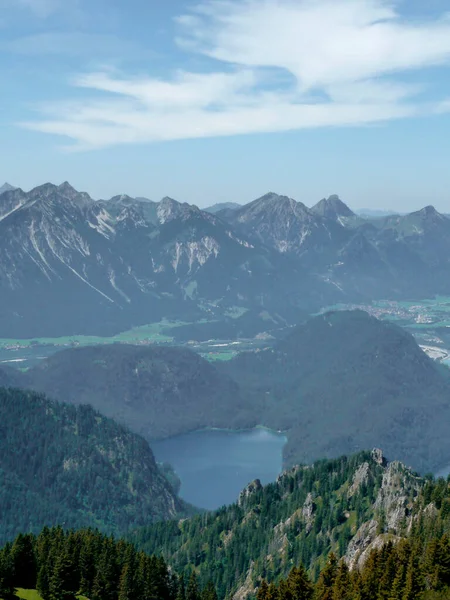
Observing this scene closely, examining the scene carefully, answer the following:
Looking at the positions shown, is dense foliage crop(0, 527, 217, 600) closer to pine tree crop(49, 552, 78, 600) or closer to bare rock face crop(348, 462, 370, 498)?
pine tree crop(49, 552, 78, 600)

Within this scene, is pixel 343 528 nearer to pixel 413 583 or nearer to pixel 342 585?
pixel 342 585

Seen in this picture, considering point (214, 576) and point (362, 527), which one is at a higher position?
point (362, 527)

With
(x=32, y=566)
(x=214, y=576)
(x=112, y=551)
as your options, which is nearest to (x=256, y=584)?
(x=214, y=576)

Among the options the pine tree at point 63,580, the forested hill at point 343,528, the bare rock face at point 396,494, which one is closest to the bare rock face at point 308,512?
the forested hill at point 343,528

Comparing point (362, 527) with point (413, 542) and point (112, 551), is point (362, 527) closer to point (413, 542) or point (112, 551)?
point (413, 542)

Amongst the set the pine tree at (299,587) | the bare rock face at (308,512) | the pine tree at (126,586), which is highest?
the pine tree at (299,587)

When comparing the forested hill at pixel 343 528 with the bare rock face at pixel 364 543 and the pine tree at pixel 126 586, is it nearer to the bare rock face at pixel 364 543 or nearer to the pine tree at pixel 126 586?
the bare rock face at pixel 364 543

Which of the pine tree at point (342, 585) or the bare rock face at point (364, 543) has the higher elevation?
the pine tree at point (342, 585)

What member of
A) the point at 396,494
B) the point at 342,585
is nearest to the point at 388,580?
the point at 342,585
